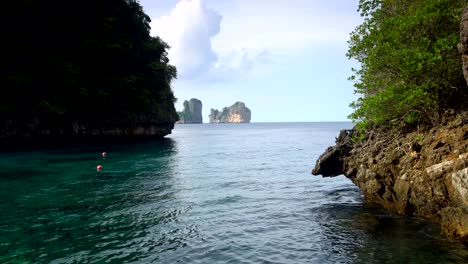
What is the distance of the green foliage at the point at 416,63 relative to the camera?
14.6 metres

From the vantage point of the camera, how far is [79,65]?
54.2 m

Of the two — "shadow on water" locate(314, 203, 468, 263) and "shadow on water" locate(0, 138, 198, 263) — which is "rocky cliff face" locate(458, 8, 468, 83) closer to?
"shadow on water" locate(314, 203, 468, 263)

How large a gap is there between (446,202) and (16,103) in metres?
51.6

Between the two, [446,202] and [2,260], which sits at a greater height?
[446,202]

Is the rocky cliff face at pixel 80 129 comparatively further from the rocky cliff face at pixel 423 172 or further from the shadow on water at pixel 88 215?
the rocky cliff face at pixel 423 172

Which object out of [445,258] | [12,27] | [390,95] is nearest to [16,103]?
[12,27]

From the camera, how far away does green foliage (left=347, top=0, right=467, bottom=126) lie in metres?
14.6

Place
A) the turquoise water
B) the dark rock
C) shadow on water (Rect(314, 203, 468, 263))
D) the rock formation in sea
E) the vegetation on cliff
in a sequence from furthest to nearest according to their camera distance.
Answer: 1. the vegetation on cliff
2. the dark rock
3. the rock formation in sea
4. the turquoise water
5. shadow on water (Rect(314, 203, 468, 263))

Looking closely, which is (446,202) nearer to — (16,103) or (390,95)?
(390,95)

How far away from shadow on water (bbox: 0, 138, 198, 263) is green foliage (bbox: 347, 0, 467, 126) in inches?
440

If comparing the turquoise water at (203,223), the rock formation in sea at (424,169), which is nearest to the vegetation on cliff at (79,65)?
the turquoise water at (203,223)

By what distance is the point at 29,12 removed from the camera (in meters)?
48.7

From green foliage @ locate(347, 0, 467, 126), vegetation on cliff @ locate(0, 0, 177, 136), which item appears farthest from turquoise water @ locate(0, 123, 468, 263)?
Result: vegetation on cliff @ locate(0, 0, 177, 136)

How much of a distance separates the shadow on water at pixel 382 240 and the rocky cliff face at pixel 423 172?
2.05ft
